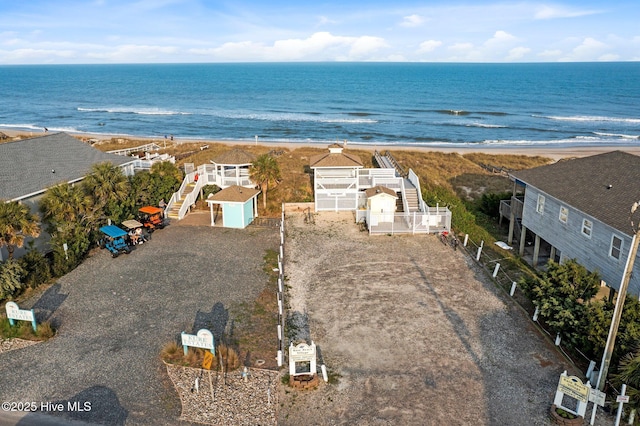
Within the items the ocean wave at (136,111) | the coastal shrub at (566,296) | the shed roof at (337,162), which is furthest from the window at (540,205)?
the ocean wave at (136,111)

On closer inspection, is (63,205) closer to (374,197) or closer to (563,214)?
(374,197)

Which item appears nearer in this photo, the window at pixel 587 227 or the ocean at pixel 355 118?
the window at pixel 587 227

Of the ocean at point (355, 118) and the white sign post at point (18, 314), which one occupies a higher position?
the ocean at point (355, 118)

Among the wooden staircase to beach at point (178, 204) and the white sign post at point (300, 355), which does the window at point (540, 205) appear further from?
the wooden staircase to beach at point (178, 204)

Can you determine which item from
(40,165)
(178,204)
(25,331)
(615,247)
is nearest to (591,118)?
(615,247)

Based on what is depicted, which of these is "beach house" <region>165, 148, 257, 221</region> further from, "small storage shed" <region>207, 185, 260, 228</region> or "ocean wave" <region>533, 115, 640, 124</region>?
"ocean wave" <region>533, 115, 640, 124</region>

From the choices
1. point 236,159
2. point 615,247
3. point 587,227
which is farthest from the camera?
point 236,159

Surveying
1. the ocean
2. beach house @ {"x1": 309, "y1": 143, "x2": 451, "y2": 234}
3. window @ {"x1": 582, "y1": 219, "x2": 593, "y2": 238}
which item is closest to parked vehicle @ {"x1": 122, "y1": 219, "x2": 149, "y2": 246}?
beach house @ {"x1": 309, "y1": 143, "x2": 451, "y2": 234}
